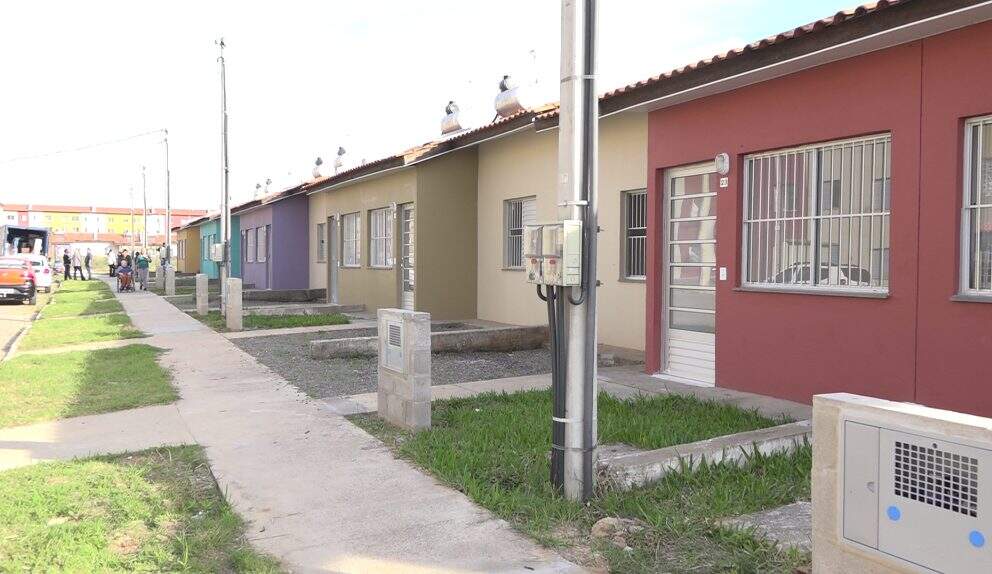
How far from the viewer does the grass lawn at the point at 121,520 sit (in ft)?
14.0

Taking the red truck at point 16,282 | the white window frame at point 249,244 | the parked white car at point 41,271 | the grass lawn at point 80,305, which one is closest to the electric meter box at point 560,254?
the grass lawn at point 80,305

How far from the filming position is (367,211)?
20.2m

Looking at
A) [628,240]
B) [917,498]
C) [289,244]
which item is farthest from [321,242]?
[917,498]

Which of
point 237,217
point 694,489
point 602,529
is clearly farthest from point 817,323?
point 237,217

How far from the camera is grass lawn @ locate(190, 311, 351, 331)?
1691 cm

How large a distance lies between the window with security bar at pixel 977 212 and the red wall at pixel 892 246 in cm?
9

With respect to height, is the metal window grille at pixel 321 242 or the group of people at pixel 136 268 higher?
the metal window grille at pixel 321 242

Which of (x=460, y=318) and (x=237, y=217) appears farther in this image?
(x=237, y=217)

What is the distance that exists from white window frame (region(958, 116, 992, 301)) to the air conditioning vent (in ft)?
13.4

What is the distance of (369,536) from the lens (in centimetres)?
460

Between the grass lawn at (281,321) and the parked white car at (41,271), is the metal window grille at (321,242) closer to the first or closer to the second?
the grass lawn at (281,321)

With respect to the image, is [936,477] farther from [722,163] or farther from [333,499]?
[722,163]

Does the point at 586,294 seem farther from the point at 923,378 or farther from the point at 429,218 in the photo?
the point at 429,218

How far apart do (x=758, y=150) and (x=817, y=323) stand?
1876 mm
